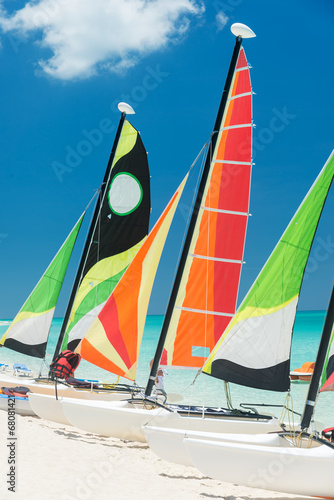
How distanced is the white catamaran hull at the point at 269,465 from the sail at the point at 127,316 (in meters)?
3.99

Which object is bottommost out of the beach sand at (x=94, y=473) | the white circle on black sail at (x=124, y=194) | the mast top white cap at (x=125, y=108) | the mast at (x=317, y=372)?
the beach sand at (x=94, y=473)

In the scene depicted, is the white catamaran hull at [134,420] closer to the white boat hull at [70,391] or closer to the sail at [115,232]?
the white boat hull at [70,391]

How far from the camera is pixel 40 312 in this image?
50.5 ft

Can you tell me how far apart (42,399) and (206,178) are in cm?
602

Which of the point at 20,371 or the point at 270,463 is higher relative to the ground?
the point at 270,463

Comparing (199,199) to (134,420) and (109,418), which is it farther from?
(109,418)

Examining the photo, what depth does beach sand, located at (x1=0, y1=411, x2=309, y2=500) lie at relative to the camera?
7219 millimetres

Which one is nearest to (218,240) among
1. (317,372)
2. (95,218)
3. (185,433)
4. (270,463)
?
(317,372)

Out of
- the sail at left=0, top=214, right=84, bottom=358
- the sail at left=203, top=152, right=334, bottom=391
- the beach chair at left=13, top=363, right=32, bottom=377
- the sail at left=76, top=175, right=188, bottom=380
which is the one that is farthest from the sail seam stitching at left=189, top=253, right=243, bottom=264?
the beach chair at left=13, top=363, right=32, bottom=377

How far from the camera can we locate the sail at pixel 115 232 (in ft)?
49.9

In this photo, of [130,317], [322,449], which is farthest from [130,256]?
[322,449]

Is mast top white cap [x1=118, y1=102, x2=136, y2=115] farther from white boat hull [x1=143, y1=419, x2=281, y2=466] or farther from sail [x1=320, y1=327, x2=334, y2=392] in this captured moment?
sail [x1=320, y1=327, x2=334, y2=392]

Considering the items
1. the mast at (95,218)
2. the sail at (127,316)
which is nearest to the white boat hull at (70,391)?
the sail at (127,316)

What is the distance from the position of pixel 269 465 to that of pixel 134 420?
355cm
